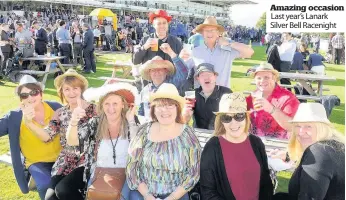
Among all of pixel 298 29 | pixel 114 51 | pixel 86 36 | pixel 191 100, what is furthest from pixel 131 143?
pixel 114 51

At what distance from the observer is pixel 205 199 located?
2826 mm

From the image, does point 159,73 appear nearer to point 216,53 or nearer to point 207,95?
point 207,95

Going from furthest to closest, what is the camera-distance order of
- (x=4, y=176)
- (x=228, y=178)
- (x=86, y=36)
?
1. (x=86, y=36)
2. (x=4, y=176)
3. (x=228, y=178)

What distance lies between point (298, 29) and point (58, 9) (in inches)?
1364

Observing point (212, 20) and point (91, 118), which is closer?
point (91, 118)

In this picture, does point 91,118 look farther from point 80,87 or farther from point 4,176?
point 4,176

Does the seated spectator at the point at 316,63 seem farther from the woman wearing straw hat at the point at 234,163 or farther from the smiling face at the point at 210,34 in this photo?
the woman wearing straw hat at the point at 234,163

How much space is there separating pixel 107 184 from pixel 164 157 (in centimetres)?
55

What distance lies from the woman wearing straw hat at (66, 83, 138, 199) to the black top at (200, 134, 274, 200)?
30.0 inches

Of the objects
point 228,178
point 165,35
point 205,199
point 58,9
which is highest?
point 58,9

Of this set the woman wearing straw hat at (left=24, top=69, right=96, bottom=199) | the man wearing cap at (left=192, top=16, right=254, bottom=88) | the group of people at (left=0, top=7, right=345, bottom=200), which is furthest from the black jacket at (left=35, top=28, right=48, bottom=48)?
the woman wearing straw hat at (left=24, top=69, right=96, bottom=199)

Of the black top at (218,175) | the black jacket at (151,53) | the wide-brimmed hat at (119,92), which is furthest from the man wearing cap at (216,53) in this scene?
the black top at (218,175)

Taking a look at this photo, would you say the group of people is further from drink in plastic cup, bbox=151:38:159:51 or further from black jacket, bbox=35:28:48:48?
black jacket, bbox=35:28:48:48

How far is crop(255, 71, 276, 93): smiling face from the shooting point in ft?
12.4
